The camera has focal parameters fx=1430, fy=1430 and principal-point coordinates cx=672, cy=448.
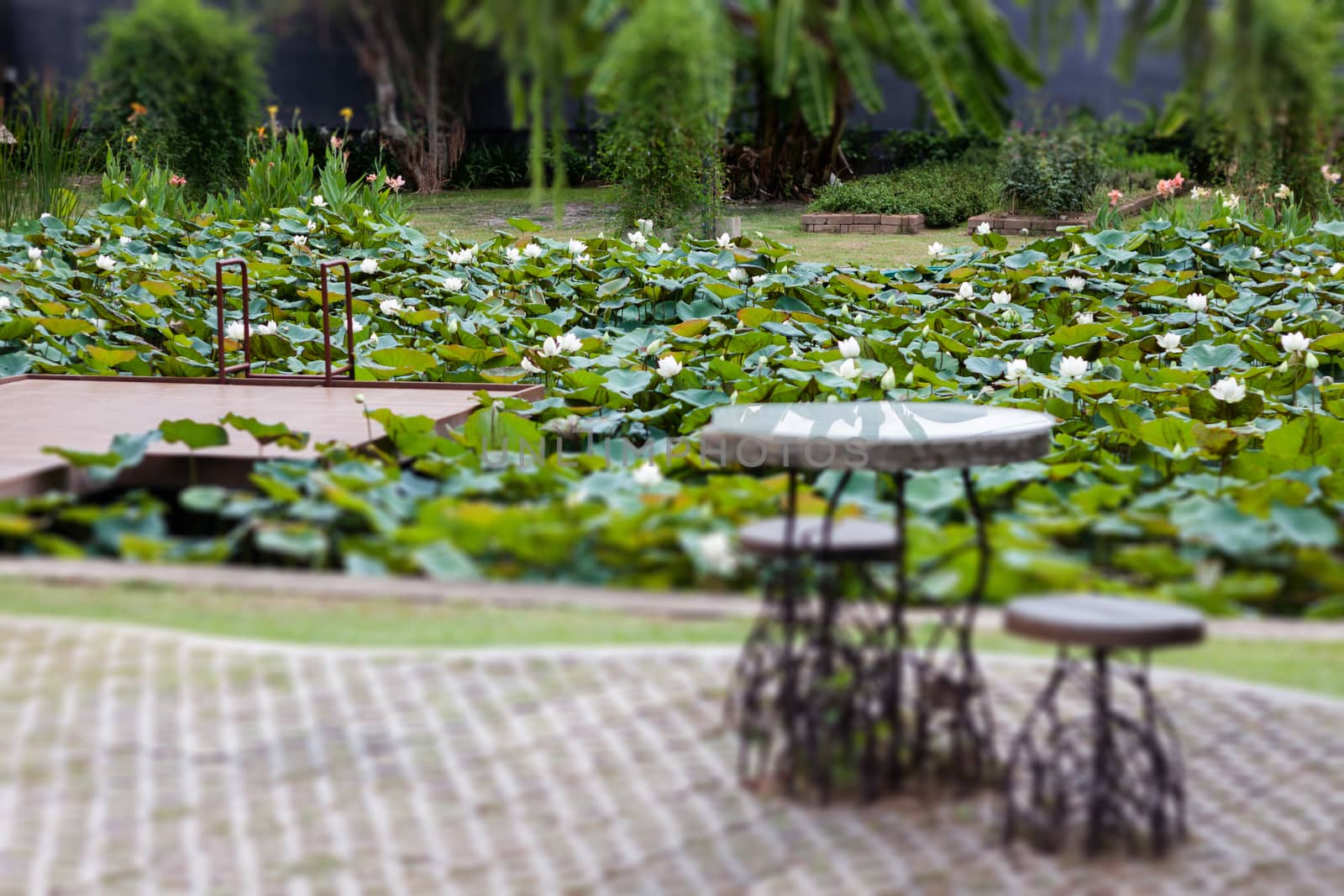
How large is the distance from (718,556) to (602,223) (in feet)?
24.9

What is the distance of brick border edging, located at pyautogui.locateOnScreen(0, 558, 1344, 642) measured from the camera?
2377mm

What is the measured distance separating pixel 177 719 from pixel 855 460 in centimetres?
120

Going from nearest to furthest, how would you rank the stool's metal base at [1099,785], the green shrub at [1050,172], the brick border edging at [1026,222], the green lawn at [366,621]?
the stool's metal base at [1099,785]
the green lawn at [366,621]
the brick border edging at [1026,222]
the green shrub at [1050,172]

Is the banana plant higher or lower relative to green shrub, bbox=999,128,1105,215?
higher

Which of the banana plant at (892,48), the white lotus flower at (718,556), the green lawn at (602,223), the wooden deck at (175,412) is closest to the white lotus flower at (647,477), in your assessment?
the white lotus flower at (718,556)

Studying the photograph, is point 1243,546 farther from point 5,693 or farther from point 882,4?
point 5,693

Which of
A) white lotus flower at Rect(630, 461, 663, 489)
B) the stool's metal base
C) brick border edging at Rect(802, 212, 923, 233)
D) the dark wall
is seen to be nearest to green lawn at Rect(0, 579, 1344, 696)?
the stool's metal base

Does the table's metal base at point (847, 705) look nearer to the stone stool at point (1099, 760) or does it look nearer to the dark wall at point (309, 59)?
the stone stool at point (1099, 760)

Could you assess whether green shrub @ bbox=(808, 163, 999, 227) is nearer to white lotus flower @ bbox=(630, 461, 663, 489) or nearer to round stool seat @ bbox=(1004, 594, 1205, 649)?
white lotus flower @ bbox=(630, 461, 663, 489)

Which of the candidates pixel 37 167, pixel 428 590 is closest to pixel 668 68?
pixel 428 590

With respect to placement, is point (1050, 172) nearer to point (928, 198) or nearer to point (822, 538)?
point (928, 198)

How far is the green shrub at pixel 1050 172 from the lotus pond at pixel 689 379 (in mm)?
2719

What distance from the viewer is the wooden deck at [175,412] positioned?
3.73 m

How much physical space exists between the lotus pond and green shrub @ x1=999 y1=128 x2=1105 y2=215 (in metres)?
2.72
